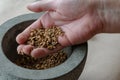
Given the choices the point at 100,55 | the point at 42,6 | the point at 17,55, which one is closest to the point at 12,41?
the point at 17,55

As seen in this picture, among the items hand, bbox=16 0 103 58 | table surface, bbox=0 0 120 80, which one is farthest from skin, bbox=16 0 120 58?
table surface, bbox=0 0 120 80

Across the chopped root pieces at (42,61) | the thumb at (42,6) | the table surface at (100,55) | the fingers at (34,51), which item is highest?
the thumb at (42,6)

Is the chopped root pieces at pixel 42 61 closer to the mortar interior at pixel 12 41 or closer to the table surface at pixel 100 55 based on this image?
the mortar interior at pixel 12 41

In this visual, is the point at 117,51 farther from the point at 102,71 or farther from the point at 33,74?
the point at 33,74

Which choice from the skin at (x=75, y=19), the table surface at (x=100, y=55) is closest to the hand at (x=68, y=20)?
the skin at (x=75, y=19)

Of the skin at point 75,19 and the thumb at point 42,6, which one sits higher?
the thumb at point 42,6

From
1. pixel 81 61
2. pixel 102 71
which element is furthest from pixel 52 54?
pixel 102 71

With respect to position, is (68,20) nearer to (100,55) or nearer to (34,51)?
(34,51)
